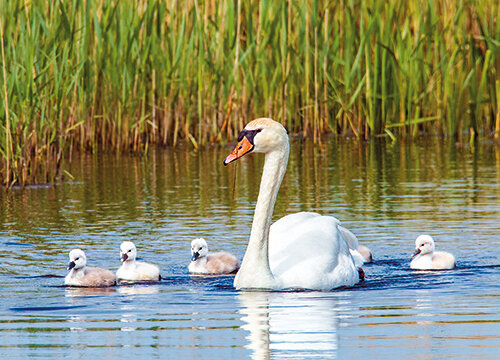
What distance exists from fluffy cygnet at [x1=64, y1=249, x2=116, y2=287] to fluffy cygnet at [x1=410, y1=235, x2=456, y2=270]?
2214mm

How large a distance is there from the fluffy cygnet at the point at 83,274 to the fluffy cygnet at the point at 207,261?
671 mm

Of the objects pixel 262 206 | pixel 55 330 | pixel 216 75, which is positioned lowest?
pixel 55 330

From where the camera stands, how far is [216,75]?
16.0 m

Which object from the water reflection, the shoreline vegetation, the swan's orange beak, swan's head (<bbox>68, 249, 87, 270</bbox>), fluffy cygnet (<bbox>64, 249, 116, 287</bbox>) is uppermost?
the shoreline vegetation

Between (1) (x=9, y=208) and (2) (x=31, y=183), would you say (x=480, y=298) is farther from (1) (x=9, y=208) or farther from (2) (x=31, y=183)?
(2) (x=31, y=183)

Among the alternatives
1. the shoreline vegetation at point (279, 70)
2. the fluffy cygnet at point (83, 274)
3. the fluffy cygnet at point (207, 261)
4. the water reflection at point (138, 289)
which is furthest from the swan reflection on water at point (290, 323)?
the shoreline vegetation at point (279, 70)

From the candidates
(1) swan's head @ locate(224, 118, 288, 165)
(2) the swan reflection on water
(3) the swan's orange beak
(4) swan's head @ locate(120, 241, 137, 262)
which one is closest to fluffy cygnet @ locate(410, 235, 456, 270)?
(2) the swan reflection on water

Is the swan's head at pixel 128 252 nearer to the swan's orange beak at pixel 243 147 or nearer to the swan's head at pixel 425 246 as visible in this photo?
the swan's orange beak at pixel 243 147

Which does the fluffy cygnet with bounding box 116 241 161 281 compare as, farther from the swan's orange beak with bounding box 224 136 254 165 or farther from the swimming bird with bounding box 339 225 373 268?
the swimming bird with bounding box 339 225 373 268

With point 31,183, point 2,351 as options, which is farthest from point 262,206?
point 31,183

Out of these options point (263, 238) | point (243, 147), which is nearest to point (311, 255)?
point (263, 238)

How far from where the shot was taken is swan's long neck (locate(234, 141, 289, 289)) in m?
7.85

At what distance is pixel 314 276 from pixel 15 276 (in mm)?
2166

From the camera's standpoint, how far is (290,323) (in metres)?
6.60
